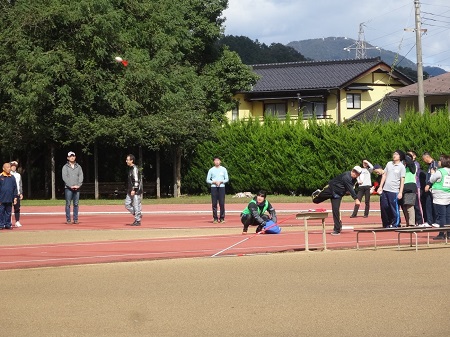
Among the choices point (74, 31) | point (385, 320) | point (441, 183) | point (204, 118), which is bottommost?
point (385, 320)

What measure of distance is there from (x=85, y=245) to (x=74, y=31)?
23.7 m

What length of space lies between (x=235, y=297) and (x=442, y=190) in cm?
867

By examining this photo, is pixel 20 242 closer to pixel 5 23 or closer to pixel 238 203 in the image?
pixel 238 203

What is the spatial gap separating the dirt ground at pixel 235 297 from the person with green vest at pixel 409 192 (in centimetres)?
486

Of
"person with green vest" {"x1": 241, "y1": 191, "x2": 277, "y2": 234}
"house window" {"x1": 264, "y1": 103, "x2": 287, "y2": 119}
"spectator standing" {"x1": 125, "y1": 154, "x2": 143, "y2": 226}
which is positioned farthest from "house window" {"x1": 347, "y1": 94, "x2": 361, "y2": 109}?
"person with green vest" {"x1": 241, "y1": 191, "x2": 277, "y2": 234}

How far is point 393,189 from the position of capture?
21062 mm

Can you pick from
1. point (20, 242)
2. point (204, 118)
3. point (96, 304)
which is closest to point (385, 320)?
point (96, 304)

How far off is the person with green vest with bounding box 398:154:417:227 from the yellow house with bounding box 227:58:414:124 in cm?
4595

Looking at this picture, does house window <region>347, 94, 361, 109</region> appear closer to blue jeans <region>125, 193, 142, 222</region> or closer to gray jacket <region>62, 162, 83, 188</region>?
gray jacket <region>62, 162, 83, 188</region>

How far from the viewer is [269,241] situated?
19891mm

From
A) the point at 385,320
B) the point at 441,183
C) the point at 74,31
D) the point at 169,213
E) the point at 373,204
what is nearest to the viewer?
the point at 385,320

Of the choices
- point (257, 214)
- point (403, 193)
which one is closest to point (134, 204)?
point (257, 214)

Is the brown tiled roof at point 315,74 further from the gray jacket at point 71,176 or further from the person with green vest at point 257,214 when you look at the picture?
the person with green vest at point 257,214

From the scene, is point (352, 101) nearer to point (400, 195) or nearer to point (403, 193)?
point (403, 193)
